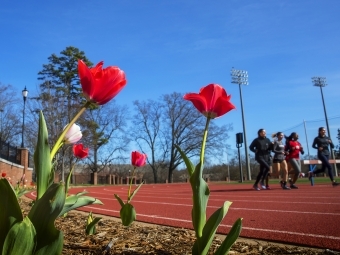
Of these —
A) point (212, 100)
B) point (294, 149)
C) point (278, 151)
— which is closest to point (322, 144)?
point (294, 149)

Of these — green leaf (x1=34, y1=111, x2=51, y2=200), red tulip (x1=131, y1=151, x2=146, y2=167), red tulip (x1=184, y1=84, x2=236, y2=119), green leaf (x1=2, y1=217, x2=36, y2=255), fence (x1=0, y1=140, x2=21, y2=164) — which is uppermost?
fence (x1=0, y1=140, x2=21, y2=164)

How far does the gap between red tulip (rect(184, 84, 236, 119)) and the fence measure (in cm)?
1753

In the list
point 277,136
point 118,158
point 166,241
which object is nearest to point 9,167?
point 277,136

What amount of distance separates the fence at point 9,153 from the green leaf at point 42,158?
57.2 ft

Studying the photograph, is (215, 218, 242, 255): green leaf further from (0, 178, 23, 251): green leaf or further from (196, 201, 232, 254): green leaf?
(0, 178, 23, 251): green leaf

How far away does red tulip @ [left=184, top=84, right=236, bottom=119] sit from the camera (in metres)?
1.66

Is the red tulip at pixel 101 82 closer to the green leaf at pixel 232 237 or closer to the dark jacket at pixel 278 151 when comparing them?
the green leaf at pixel 232 237

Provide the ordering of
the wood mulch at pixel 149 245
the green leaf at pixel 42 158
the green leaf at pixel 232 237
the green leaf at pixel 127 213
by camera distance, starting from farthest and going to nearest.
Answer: the green leaf at pixel 127 213, the wood mulch at pixel 149 245, the green leaf at pixel 232 237, the green leaf at pixel 42 158

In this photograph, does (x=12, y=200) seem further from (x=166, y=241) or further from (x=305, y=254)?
(x=305, y=254)

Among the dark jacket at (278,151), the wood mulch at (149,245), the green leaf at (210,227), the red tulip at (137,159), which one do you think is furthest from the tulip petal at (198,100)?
the dark jacket at (278,151)

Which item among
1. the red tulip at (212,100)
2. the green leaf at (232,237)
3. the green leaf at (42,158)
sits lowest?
the green leaf at (232,237)

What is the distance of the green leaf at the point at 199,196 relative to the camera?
5.00ft

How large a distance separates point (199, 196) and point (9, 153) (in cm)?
1994

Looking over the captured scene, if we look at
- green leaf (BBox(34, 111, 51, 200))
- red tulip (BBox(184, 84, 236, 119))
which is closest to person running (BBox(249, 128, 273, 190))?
red tulip (BBox(184, 84, 236, 119))
